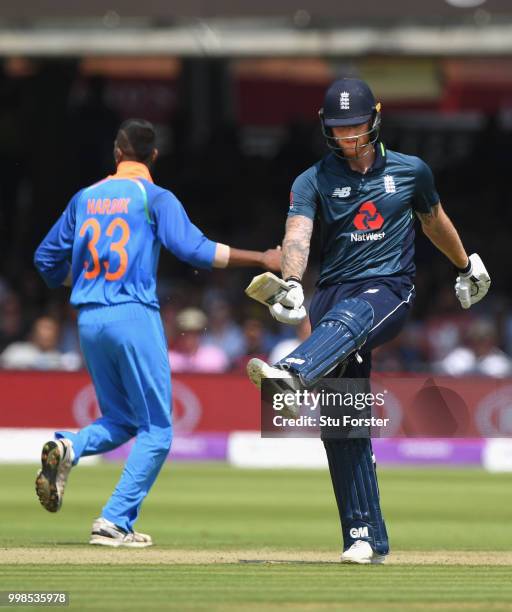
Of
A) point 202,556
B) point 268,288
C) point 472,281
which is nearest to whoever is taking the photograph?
point 268,288

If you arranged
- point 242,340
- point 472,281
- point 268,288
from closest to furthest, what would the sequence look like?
point 268,288 → point 472,281 → point 242,340

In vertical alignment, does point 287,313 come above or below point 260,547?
above

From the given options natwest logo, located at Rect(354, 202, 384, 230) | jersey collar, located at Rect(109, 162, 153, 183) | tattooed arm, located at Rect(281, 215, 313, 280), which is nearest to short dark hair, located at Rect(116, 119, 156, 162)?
jersey collar, located at Rect(109, 162, 153, 183)

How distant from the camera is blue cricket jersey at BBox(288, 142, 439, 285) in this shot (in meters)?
6.21

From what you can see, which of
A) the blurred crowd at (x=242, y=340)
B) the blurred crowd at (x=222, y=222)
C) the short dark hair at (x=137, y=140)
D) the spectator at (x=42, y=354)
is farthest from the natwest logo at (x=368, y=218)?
the spectator at (x=42, y=354)

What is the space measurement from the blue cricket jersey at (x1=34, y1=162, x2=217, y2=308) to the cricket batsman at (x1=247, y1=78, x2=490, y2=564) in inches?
27.7

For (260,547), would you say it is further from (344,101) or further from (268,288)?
(344,101)

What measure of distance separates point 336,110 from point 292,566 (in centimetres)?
183

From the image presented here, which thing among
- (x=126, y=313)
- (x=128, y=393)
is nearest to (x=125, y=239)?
(x=126, y=313)

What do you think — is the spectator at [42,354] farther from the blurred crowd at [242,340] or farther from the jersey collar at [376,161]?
the jersey collar at [376,161]

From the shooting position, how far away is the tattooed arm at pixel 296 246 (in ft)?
20.0

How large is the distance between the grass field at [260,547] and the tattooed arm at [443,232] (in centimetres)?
128

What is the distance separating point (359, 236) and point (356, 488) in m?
1.02

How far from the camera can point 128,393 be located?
6.88 meters
